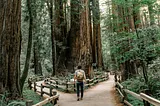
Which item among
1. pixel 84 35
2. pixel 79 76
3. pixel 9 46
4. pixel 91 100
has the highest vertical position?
pixel 84 35

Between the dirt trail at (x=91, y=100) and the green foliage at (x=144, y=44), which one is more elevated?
the green foliage at (x=144, y=44)

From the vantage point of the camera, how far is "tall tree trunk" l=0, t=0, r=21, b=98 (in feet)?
27.9

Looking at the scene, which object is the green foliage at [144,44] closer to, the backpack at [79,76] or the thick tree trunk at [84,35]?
the backpack at [79,76]

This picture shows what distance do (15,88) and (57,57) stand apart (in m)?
14.0

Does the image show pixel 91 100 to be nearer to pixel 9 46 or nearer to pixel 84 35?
pixel 9 46

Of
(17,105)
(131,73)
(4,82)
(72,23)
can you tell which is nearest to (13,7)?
(4,82)

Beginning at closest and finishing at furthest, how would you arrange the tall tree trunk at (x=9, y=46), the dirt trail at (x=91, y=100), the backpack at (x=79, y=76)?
the tall tree trunk at (x=9, y=46)
the dirt trail at (x=91, y=100)
the backpack at (x=79, y=76)

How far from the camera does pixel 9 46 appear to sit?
855 centimetres

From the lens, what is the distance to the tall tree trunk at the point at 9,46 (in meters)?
8.50

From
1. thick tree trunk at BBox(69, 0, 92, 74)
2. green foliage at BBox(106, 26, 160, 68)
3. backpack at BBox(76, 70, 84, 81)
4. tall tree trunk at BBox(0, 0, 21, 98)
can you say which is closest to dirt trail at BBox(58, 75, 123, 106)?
backpack at BBox(76, 70, 84, 81)

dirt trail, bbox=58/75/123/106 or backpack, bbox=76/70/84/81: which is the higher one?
backpack, bbox=76/70/84/81

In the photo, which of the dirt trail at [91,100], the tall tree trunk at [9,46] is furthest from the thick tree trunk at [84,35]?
the tall tree trunk at [9,46]

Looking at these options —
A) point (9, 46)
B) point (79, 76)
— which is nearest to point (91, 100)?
point (79, 76)

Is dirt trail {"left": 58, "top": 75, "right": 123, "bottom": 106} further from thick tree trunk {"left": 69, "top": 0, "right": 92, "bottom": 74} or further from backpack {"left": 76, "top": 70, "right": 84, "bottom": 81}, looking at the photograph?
thick tree trunk {"left": 69, "top": 0, "right": 92, "bottom": 74}
